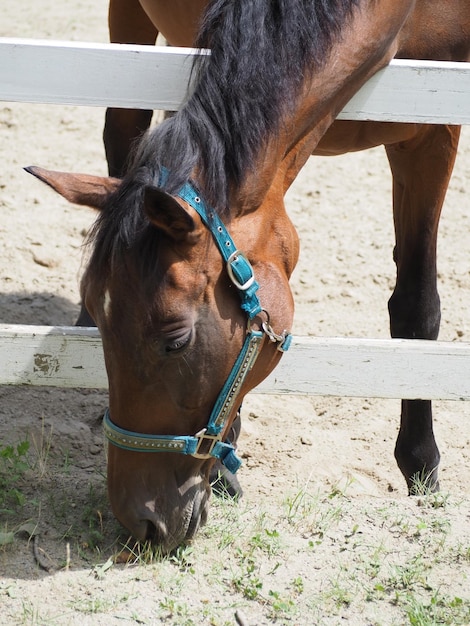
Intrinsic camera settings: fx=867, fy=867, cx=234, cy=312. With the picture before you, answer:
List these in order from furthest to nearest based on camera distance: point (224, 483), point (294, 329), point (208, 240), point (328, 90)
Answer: point (294, 329), point (224, 483), point (328, 90), point (208, 240)

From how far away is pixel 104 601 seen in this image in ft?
7.10

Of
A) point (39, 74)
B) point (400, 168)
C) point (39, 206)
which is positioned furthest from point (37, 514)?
point (39, 206)

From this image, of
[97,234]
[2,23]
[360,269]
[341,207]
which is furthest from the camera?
[2,23]

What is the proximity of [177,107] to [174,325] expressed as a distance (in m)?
0.71

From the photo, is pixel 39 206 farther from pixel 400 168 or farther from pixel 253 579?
pixel 253 579

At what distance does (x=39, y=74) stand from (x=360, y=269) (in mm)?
2657

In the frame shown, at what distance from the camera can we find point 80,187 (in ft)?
7.20

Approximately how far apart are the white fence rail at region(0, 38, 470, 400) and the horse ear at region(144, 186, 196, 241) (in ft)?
1.89

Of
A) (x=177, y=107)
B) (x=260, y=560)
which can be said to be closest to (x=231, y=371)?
(x=260, y=560)

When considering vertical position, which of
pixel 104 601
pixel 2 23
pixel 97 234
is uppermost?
pixel 2 23

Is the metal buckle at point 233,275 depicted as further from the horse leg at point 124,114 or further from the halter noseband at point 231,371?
the horse leg at point 124,114

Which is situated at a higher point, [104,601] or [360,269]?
[360,269]

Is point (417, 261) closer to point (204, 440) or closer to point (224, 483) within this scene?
point (224, 483)

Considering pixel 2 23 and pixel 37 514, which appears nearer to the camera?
pixel 37 514
